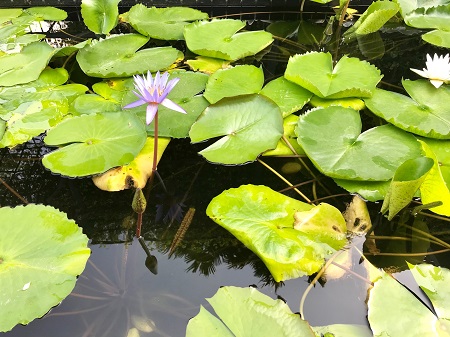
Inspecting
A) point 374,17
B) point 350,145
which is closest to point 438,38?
point 374,17

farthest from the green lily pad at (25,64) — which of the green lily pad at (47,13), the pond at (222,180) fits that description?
the green lily pad at (47,13)

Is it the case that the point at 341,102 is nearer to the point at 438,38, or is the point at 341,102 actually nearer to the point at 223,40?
the point at 223,40

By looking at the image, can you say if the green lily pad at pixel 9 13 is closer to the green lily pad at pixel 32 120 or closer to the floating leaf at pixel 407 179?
the green lily pad at pixel 32 120

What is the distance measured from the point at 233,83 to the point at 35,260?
1050 millimetres

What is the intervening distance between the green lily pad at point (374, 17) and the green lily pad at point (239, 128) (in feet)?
3.47

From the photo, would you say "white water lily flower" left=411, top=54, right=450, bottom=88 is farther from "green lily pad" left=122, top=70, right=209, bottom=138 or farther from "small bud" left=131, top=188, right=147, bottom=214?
"small bud" left=131, top=188, right=147, bottom=214

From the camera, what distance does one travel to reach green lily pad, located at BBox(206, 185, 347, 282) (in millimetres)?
1146

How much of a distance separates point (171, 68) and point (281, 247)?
3.88ft

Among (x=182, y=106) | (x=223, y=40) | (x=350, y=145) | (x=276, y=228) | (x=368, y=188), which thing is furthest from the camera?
(x=223, y=40)

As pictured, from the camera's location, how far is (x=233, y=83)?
1.77 meters

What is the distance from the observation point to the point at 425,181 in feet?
4.17

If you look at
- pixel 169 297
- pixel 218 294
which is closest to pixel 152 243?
pixel 169 297

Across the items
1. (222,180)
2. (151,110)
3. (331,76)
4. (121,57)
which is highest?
(151,110)

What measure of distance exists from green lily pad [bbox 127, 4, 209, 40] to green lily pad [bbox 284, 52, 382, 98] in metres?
0.73
